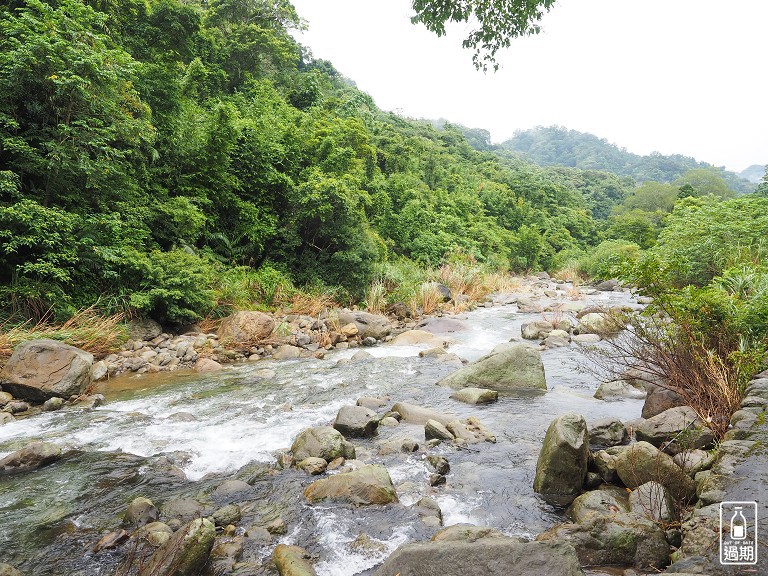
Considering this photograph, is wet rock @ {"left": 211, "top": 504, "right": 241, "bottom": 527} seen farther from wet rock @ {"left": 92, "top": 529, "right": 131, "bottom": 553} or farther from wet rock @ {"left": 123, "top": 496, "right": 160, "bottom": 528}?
wet rock @ {"left": 92, "top": 529, "right": 131, "bottom": 553}

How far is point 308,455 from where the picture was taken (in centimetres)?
493

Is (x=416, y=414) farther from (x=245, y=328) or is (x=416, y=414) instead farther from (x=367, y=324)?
(x=367, y=324)

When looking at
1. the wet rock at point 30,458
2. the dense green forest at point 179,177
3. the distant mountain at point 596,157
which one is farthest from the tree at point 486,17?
the distant mountain at point 596,157

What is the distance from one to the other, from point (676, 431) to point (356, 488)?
326cm

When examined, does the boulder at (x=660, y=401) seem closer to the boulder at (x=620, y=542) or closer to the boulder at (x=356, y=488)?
the boulder at (x=620, y=542)

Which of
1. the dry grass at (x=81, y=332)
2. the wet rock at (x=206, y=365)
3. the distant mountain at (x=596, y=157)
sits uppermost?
the distant mountain at (x=596, y=157)

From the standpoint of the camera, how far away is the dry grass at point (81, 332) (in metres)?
7.46

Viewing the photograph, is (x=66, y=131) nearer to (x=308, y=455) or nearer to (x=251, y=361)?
(x=251, y=361)

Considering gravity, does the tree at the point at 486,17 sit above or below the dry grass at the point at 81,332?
above

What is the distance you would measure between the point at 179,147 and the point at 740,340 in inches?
527

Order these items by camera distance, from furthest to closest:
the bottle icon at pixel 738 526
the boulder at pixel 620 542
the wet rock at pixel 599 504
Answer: the wet rock at pixel 599 504, the boulder at pixel 620 542, the bottle icon at pixel 738 526

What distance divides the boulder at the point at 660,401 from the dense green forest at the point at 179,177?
175cm

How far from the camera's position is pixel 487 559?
8.74 feet

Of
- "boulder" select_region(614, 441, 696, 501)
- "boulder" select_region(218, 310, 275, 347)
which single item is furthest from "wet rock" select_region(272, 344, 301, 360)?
"boulder" select_region(614, 441, 696, 501)
